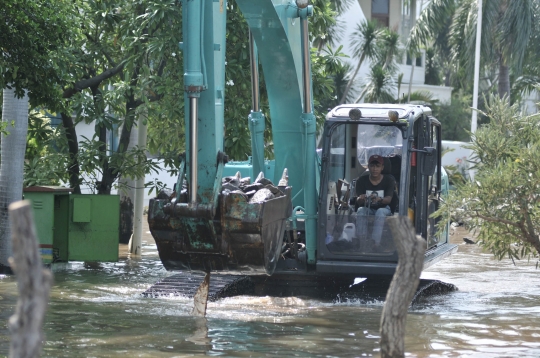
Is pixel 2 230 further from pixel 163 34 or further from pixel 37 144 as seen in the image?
pixel 163 34

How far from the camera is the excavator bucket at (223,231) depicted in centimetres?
754

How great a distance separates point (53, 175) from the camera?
14.9 m

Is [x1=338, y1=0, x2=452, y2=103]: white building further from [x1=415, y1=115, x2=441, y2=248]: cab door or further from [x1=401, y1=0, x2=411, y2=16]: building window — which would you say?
[x1=415, y1=115, x2=441, y2=248]: cab door

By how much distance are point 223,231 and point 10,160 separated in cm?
698

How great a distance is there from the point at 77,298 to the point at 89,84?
509cm

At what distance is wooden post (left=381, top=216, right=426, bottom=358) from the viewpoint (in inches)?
232

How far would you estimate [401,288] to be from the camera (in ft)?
19.5

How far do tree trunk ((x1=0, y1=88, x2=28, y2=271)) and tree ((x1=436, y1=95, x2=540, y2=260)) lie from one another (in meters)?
6.92

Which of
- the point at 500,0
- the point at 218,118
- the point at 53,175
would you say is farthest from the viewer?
the point at 500,0

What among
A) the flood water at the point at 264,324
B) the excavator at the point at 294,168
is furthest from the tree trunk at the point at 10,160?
the excavator at the point at 294,168

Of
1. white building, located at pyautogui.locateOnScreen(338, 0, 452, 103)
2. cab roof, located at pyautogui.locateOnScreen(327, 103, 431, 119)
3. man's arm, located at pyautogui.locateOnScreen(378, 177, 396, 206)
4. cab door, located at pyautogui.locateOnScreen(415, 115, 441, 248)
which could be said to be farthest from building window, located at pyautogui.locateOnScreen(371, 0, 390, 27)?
man's arm, located at pyautogui.locateOnScreen(378, 177, 396, 206)

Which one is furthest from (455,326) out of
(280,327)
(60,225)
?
(60,225)

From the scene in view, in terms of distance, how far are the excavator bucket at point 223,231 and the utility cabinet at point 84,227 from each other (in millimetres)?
6455

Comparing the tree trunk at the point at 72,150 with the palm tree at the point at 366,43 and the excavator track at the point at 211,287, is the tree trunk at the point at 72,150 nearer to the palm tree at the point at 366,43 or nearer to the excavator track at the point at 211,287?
the excavator track at the point at 211,287
